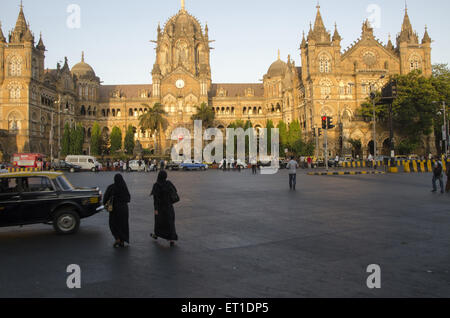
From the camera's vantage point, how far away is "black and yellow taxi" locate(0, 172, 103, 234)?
872cm

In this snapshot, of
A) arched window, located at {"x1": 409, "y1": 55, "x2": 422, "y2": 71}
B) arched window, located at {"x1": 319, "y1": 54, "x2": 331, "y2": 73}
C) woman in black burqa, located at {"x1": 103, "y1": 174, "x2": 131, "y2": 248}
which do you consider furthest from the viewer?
arched window, located at {"x1": 409, "y1": 55, "x2": 422, "y2": 71}

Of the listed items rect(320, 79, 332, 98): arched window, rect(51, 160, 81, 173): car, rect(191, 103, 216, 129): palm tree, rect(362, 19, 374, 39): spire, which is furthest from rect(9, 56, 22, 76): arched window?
rect(362, 19, 374, 39): spire

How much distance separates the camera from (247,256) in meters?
6.93

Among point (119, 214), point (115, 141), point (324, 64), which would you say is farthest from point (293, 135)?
point (119, 214)

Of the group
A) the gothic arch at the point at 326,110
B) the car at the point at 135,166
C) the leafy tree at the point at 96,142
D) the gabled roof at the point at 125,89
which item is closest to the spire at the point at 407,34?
the gothic arch at the point at 326,110

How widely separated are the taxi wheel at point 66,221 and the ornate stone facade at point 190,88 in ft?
149

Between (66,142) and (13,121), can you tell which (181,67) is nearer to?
(66,142)

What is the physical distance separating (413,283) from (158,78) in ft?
234

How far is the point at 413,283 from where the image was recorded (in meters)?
5.42

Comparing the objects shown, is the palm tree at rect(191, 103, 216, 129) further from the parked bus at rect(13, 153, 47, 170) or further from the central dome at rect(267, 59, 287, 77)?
the parked bus at rect(13, 153, 47, 170)

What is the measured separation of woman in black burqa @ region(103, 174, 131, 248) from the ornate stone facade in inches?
1792

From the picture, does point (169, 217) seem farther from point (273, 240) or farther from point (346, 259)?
point (346, 259)

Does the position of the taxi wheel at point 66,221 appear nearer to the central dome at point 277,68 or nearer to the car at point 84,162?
the car at point 84,162

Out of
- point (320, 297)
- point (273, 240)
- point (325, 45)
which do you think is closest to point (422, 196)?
point (273, 240)
